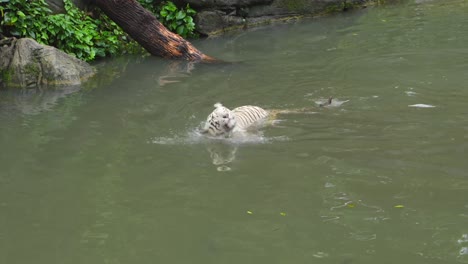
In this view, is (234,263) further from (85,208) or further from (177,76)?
(177,76)

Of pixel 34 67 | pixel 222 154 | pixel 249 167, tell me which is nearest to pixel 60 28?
pixel 34 67

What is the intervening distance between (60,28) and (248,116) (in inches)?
231

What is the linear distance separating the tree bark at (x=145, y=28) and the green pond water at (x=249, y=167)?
1.29 m

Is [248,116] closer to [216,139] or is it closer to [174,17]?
[216,139]

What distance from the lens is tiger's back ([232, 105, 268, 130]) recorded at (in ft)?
27.1

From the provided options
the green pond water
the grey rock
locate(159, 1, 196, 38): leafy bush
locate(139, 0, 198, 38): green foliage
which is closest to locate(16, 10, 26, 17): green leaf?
the grey rock

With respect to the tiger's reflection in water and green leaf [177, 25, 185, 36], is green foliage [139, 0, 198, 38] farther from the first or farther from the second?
the tiger's reflection in water

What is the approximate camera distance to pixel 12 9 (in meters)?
12.3

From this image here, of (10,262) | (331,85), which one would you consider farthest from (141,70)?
(10,262)

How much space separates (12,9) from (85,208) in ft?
24.3

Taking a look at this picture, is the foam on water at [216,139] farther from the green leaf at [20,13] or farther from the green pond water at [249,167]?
the green leaf at [20,13]

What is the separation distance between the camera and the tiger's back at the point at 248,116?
325 inches

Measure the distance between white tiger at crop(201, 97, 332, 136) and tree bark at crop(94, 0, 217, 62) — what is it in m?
4.73

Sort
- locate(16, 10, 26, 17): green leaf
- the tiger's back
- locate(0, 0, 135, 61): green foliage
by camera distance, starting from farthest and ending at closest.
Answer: locate(0, 0, 135, 61): green foliage
locate(16, 10, 26, 17): green leaf
the tiger's back
